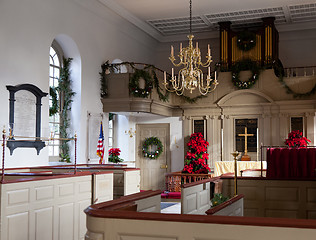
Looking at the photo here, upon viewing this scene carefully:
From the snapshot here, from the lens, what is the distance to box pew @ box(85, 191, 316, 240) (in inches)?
134

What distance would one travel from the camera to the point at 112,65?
1545 centimetres

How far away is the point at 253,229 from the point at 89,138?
37.2ft

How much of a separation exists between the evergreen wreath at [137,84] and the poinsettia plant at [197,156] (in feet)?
9.04

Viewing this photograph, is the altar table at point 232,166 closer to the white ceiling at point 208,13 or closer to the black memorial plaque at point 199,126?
the black memorial plaque at point 199,126

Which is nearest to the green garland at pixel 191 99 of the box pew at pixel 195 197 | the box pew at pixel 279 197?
the box pew at pixel 279 197

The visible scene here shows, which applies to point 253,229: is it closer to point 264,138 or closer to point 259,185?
point 259,185

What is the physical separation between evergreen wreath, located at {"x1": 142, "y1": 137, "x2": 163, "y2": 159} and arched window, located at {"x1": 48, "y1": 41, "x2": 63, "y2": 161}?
Answer: 4.82 meters

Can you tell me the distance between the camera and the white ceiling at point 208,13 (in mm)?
16141

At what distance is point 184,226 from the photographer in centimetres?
369

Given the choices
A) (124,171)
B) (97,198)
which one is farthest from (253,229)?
(124,171)

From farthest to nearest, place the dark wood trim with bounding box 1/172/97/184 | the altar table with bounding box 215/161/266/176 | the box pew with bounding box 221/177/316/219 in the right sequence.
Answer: the altar table with bounding box 215/161/266/176
the box pew with bounding box 221/177/316/219
the dark wood trim with bounding box 1/172/97/184

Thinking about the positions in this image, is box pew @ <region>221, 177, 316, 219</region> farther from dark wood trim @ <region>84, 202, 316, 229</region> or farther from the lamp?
the lamp

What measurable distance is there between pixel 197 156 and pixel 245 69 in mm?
3709

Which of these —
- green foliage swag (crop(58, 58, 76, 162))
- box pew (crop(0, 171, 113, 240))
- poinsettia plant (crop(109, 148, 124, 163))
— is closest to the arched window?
green foliage swag (crop(58, 58, 76, 162))
